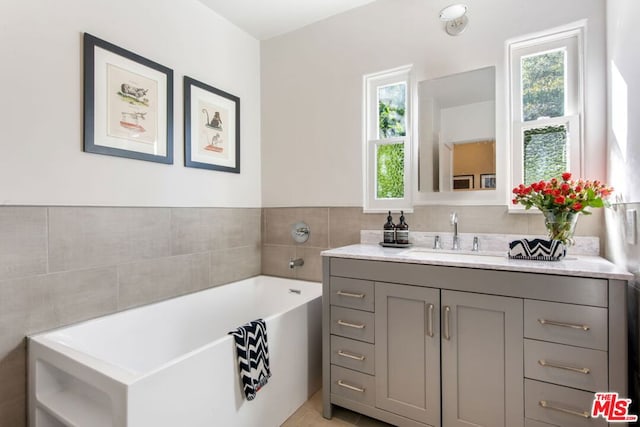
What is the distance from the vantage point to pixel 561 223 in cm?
155

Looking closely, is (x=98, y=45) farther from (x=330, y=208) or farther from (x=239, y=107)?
(x=330, y=208)

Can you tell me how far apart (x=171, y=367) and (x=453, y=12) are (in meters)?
2.42

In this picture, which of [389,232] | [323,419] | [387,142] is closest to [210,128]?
[387,142]

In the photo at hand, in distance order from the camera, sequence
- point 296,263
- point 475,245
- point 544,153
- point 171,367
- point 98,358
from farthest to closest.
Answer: point 296,263
point 475,245
point 544,153
point 98,358
point 171,367

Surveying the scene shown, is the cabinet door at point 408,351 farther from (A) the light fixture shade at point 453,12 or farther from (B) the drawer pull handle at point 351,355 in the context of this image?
(A) the light fixture shade at point 453,12

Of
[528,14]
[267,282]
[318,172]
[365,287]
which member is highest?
[528,14]

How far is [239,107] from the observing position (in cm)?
269

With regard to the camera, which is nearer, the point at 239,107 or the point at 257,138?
the point at 239,107

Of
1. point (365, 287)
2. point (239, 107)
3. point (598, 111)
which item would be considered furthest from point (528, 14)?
point (239, 107)

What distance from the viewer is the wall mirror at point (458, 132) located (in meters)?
1.98

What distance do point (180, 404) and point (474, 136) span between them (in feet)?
6.91

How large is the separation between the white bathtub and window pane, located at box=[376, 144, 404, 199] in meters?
0.90

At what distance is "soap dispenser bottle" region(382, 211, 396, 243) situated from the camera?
2.14m

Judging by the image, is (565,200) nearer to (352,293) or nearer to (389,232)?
(389,232)
